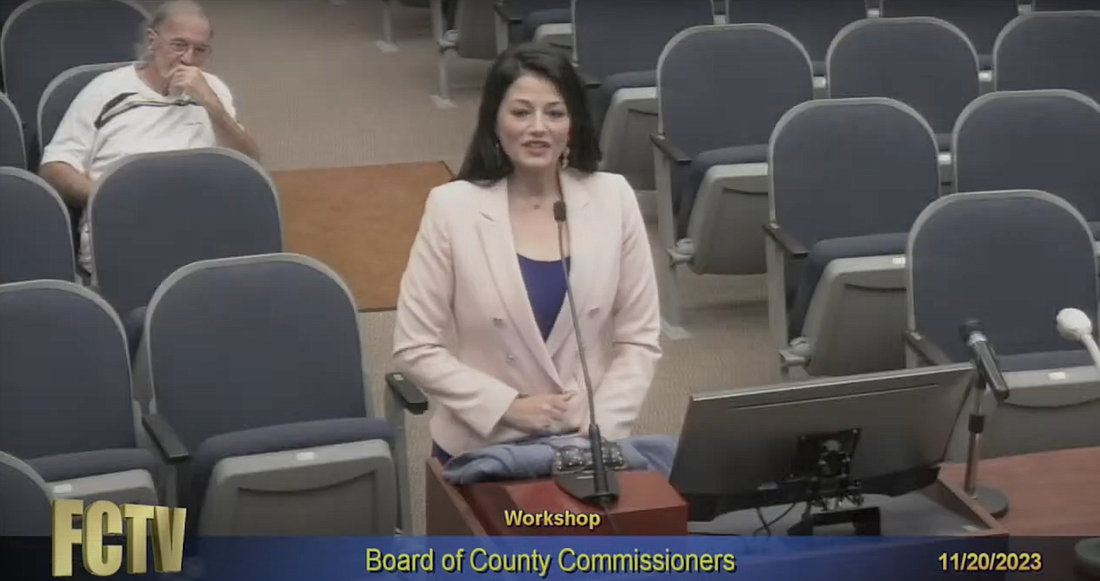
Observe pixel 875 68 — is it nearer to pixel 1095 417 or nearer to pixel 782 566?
pixel 1095 417

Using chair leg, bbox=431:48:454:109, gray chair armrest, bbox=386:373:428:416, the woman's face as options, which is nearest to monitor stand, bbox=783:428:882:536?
the woman's face

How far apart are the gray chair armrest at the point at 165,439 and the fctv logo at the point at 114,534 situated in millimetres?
151

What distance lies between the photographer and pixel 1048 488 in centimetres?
268

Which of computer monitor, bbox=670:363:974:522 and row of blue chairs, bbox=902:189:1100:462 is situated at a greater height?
computer monitor, bbox=670:363:974:522

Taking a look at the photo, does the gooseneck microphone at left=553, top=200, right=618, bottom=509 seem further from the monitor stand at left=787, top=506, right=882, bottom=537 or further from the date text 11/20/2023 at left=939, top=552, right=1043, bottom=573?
the date text 11/20/2023 at left=939, top=552, right=1043, bottom=573

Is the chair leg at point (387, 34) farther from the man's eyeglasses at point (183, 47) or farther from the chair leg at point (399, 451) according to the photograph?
the chair leg at point (399, 451)

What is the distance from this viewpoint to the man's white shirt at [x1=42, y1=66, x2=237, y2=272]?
168 inches

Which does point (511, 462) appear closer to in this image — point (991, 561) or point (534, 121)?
point (534, 121)

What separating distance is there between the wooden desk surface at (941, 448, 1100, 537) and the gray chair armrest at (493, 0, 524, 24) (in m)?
3.88

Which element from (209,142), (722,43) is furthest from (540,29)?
(209,142)

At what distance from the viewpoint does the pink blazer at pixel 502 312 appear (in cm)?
288

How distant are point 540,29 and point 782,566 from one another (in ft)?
13.1

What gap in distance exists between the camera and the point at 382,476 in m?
3.10

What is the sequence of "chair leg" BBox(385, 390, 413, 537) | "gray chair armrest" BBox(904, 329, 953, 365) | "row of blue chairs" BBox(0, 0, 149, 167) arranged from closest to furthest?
"chair leg" BBox(385, 390, 413, 537)
"gray chair armrest" BBox(904, 329, 953, 365)
"row of blue chairs" BBox(0, 0, 149, 167)
